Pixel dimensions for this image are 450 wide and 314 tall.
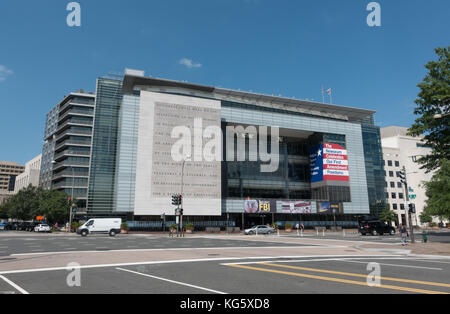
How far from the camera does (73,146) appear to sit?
273 ft

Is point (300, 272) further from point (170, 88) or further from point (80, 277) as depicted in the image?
point (170, 88)

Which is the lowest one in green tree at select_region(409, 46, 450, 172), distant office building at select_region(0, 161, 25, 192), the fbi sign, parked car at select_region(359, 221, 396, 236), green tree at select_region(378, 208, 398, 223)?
parked car at select_region(359, 221, 396, 236)

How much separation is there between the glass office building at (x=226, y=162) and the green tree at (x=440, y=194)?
36181mm

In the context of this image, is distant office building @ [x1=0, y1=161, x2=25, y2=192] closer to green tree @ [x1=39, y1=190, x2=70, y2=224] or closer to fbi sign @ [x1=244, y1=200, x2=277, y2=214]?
green tree @ [x1=39, y1=190, x2=70, y2=224]

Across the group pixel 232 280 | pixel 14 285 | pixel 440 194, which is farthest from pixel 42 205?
pixel 440 194

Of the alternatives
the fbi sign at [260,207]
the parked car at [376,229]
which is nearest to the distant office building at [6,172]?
the fbi sign at [260,207]

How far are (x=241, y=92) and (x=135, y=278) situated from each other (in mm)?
71844

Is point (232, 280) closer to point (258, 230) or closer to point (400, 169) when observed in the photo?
point (258, 230)

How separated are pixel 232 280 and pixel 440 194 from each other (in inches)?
877

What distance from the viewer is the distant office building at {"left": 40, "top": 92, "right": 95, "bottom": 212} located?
81625 millimetres

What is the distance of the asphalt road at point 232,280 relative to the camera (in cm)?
735

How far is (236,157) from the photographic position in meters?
69.9

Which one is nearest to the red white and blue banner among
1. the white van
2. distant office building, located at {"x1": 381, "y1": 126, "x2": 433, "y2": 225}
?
distant office building, located at {"x1": 381, "y1": 126, "x2": 433, "y2": 225}

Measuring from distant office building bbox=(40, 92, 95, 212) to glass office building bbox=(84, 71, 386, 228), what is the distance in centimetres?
2067
